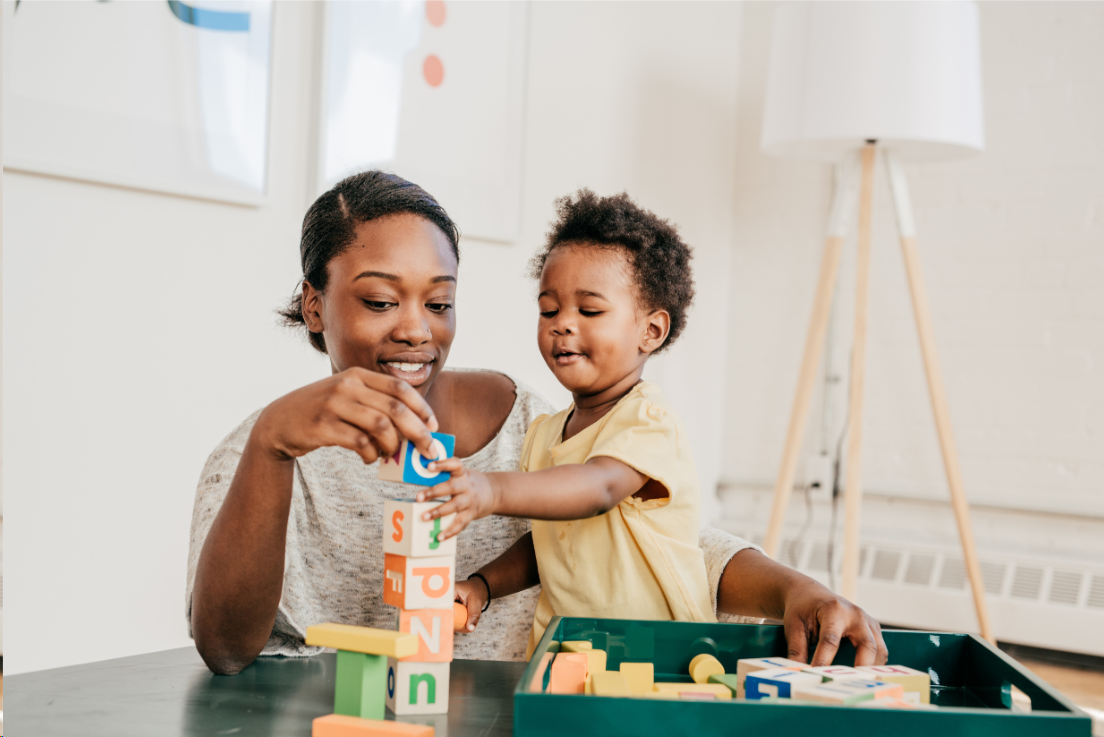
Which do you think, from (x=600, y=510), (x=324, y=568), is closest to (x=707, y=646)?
(x=600, y=510)

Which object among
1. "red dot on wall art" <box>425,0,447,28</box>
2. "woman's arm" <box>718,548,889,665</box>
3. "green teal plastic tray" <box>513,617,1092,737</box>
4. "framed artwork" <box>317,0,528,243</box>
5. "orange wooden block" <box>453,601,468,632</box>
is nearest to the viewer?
"green teal plastic tray" <box>513,617,1092,737</box>

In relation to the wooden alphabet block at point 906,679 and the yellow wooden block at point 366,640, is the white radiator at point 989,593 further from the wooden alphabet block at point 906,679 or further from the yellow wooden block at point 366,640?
the yellow wooden block at point 366,640

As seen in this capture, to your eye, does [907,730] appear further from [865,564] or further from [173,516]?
[865,564]

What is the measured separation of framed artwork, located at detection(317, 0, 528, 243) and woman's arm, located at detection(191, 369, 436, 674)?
1.38m

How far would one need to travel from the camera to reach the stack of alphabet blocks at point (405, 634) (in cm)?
66

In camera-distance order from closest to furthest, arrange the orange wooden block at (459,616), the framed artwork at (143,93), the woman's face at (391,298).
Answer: the orange wooden block at (459,616)
the woman's face at (391,298)
the framed artwork at (143,93)

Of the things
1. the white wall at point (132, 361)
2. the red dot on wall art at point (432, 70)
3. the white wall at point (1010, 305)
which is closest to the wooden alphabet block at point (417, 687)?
the white wall at point (132, 361)

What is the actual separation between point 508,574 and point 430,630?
38 centimetres

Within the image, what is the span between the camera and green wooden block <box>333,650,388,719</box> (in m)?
0.66

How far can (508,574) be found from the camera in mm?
1059

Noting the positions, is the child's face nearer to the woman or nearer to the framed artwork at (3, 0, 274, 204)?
the woman

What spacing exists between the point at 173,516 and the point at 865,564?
7.61 feet

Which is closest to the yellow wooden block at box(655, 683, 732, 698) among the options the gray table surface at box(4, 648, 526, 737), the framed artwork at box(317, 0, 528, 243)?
the gray table surface at box(4, 648, 526, 737)

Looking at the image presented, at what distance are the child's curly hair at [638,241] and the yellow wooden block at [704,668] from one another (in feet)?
1.62
